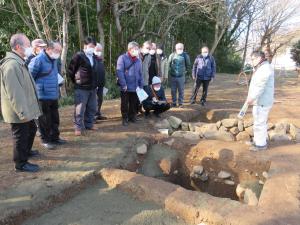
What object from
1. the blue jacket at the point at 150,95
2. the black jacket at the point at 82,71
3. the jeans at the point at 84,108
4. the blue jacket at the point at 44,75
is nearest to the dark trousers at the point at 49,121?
the blue jacket at the point at 44,75

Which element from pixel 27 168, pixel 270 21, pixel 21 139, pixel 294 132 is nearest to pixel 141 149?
pixel 27 168

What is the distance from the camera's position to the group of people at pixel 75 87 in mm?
4164

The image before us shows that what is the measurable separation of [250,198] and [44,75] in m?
3.48

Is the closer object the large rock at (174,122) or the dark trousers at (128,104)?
the dark trousers at (128,104)

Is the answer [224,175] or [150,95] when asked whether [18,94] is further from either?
[150,95]

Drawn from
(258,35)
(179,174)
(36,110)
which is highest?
(258,35)

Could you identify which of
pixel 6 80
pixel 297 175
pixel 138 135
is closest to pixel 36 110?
pixel 6 80

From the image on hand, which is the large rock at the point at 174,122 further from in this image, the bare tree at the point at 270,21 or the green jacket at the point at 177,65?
the bare tree at the point at 270,21

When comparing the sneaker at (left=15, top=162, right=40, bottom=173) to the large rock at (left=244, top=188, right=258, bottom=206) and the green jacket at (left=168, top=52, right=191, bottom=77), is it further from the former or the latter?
the green jacket at (left=168, top=52, right=191, bottom=77)

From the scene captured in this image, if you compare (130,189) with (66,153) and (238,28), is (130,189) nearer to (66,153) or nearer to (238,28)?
(66,153)

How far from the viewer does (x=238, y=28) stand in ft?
77.8

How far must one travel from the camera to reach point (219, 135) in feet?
22.5

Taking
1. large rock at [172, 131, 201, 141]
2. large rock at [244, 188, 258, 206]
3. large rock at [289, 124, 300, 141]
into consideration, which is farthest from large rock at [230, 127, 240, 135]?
large rock at [244, 188, 258, 206]

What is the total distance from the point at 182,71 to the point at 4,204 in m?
5.97
